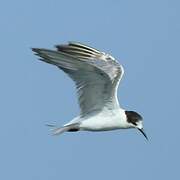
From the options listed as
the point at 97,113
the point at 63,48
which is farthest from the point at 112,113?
the point at 63,48

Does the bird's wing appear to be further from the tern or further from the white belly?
the white belly

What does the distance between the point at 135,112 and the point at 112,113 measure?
0.95 metres

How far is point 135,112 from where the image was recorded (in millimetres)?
18562

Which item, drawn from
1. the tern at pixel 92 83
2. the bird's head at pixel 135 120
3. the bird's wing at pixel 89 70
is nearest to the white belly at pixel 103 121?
the tern at pixel 92 83

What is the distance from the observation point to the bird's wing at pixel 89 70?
1688 cm

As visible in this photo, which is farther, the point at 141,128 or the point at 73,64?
the point at 141,128

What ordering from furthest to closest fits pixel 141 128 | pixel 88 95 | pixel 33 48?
1. pixel 141 128
2. pixel 88 95
3. pixel 33 48

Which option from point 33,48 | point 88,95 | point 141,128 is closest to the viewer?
point 33,48

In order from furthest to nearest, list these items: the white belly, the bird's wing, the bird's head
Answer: the bird's head < the white belly < the bird's wing

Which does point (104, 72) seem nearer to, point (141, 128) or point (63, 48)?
point (63, 48)

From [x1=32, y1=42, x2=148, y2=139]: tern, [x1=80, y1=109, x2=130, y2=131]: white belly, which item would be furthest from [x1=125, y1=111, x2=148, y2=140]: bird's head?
[x1=80, y1=109, x2=130, y2=131]: white belly

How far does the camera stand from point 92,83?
17234 mm

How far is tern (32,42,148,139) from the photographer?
16.9 meters

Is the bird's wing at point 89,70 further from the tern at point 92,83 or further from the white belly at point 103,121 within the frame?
the white belly at point 103,121
